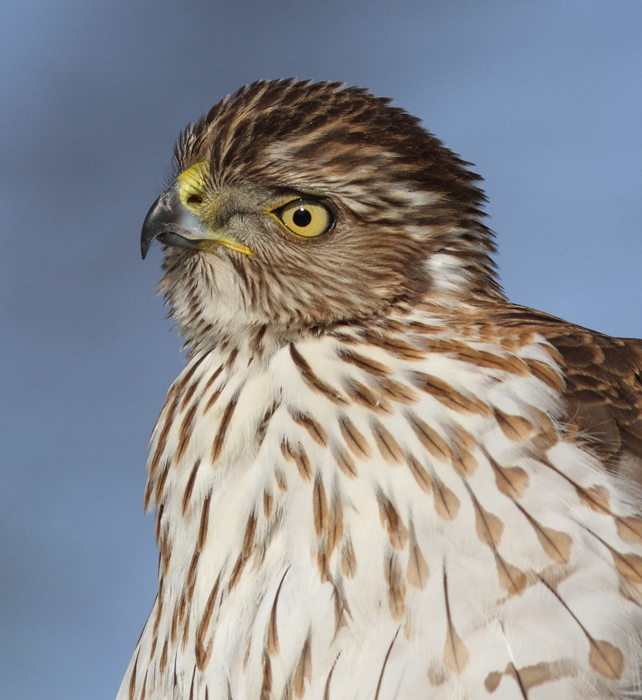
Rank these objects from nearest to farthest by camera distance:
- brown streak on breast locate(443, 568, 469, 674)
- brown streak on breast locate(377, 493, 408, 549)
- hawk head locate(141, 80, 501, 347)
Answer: brown streak on breast locate(443, 568, 469, 674) → brown streak on breast locate(377, 493, 408, 549) → hawk head locate(141, 80, 501, 347)

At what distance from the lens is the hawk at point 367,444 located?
1.86 meters

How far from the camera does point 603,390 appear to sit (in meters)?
2.09

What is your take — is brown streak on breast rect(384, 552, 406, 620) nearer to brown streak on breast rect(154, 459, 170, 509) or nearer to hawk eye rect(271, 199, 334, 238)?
brown streak on breast rect(154, 459, 170, 509)

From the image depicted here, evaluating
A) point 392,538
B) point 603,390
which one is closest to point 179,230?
point 392,538

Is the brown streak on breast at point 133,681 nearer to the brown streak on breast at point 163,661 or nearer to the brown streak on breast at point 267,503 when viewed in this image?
the brown streak on breast at point 163,661

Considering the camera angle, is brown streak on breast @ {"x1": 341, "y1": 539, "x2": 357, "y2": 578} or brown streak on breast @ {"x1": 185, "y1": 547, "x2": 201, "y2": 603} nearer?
brown streak on breast @ {"x1": 341, "y1": 539, "x2": 357, "y2": 578}

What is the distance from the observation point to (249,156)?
233 centimetres

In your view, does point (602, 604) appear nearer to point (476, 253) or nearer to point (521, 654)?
point (521, 654)

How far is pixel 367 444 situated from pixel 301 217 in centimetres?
60

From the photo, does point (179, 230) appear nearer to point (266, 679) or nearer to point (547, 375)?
point (547, 375)

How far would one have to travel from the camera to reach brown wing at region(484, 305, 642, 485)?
201 centimetres

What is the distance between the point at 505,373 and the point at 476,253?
489 mm

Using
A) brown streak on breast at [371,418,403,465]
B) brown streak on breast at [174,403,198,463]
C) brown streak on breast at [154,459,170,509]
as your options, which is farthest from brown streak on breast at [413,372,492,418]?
brown streak on breast at [154,459,170,509]

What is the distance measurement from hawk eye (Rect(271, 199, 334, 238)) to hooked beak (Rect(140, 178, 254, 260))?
0.47 feet
